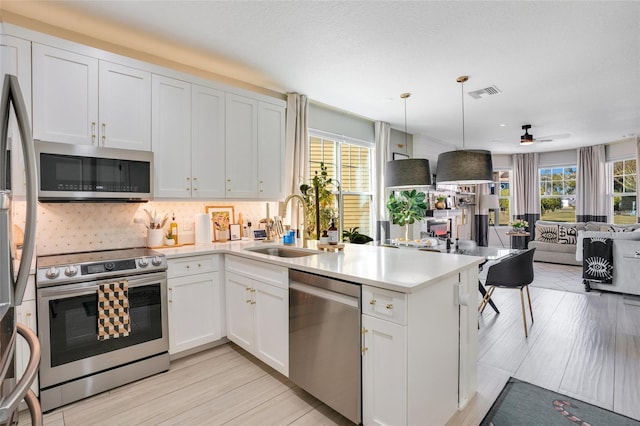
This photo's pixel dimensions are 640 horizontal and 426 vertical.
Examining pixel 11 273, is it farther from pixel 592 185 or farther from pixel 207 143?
pixel 592 185

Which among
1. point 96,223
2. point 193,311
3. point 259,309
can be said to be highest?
point 96,223

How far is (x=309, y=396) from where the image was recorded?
222cm

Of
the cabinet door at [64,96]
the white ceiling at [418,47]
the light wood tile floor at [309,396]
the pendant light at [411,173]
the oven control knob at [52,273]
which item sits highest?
the white ceiling at [418,47]

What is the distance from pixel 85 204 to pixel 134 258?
82 centimetres

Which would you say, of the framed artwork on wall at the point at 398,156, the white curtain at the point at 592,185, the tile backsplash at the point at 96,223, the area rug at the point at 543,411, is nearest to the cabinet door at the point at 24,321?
the tile backsplash at the point at 96,223

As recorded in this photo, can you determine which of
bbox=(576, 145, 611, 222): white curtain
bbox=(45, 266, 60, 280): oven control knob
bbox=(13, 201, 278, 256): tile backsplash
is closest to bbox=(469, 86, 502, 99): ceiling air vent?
bbox=(13, 201, 278, 256): tile backsplash

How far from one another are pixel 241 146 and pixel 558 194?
943cm

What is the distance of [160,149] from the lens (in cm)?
285

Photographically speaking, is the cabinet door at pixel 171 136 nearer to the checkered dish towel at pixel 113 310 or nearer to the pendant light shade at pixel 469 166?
the checkered dish towel at pixel 113 310

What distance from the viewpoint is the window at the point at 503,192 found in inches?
378

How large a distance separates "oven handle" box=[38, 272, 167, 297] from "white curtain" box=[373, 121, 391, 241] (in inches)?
155

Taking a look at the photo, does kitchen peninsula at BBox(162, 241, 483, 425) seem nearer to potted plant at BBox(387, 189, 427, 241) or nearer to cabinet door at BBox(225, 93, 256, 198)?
cabinet door at BBox(225, 93, 256, 198)

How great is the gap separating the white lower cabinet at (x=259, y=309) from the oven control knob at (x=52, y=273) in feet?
4.06

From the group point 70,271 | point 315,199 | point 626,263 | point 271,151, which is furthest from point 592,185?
point 70,271
